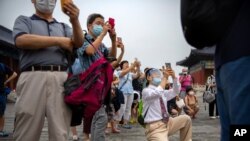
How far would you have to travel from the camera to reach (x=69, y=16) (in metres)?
3.08

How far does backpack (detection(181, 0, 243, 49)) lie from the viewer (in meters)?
1.59

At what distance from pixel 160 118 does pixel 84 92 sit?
158 cm

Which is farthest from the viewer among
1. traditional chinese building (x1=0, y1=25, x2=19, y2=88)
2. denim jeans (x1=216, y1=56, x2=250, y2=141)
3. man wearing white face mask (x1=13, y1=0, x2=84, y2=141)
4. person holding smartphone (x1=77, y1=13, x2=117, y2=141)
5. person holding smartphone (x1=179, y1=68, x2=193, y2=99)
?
traditional chinese building (x1=0, y1=25, x2=19, y2=88)

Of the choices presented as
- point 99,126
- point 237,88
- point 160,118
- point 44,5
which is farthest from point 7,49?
point 237,88

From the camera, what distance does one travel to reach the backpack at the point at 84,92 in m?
3.21

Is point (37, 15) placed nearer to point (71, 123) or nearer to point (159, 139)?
point (71, 123)

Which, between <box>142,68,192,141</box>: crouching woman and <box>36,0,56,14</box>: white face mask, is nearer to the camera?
<box>36,0,56,14</box>: white face mask

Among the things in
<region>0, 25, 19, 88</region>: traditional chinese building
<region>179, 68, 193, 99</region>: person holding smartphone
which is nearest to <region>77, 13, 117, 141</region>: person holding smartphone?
<region>179, 68, 193, 99</region>: person holding smartphone

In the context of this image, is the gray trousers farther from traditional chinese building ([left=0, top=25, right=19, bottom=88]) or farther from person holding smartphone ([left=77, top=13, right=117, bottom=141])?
traditional chinese building ([left=0, top=25, right=19, bottom=88])

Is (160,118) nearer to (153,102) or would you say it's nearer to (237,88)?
(153,102)

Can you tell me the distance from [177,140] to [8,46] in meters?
23.6

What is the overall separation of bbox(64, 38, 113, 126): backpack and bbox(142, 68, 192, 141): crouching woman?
114 centimetres

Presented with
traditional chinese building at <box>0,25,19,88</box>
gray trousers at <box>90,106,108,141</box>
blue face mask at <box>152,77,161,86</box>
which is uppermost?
traditional chinese building at <box>0,25,19,88</box>

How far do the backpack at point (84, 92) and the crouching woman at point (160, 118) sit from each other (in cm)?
114
